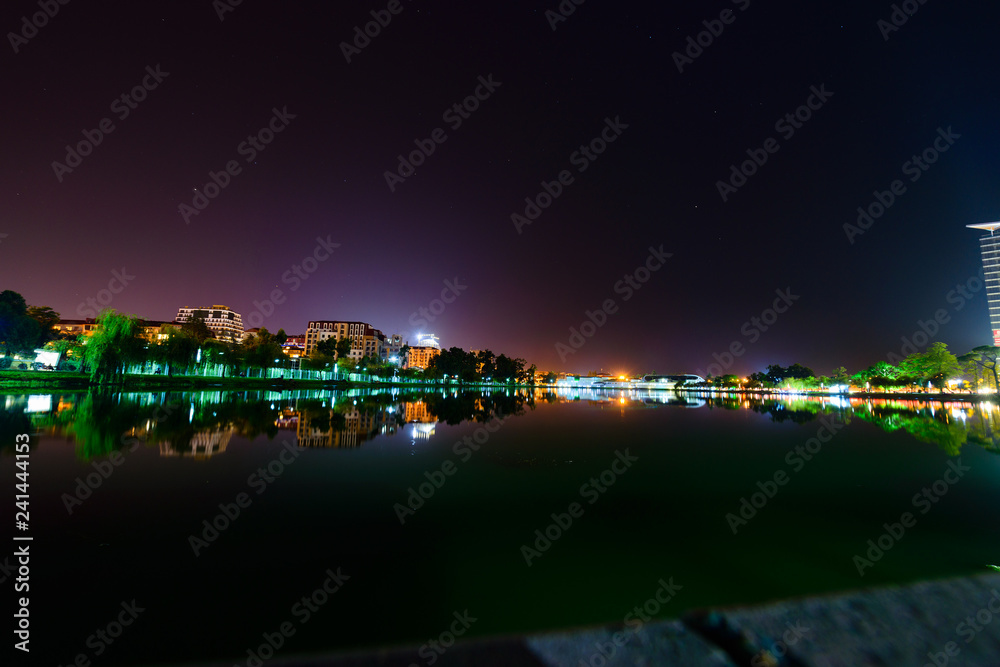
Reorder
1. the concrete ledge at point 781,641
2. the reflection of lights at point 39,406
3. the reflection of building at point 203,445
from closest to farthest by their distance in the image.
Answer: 1. the concrete ledge at point 781,641
2. the reflection of building at point 203,445
3. the reflection of lights at point 39,406

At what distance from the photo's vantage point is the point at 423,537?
6.08 metres

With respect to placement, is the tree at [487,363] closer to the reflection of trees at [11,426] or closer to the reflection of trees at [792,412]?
the reflection of trees at [792,412]

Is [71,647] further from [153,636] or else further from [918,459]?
[918,459]

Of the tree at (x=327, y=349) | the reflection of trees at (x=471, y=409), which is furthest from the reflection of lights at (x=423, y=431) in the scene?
the tree at (x=327, y=349)

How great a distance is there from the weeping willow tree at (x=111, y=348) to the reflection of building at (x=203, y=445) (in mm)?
41319

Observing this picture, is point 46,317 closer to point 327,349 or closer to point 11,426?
point 327,349

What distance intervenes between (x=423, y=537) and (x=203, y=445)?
10.0m

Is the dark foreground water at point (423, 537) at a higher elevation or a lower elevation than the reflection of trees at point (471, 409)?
lower

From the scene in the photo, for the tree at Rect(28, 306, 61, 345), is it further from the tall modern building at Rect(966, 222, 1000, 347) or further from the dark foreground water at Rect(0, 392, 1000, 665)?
the tall modern building at Rect(966, 222, 1000, 347)

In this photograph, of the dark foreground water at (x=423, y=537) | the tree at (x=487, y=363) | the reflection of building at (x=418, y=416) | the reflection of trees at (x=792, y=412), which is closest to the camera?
the dark foreground water at (x=423, y=537)

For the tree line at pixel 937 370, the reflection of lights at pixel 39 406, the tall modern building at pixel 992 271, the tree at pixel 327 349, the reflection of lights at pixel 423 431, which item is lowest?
the reflection of lights at pixel 423 431

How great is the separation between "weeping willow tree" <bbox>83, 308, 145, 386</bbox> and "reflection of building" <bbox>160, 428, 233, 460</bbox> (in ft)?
136

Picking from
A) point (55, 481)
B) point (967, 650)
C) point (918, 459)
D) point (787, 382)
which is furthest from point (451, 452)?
point (787, 382)

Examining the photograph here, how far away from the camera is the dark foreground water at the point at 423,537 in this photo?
3.90 metres
